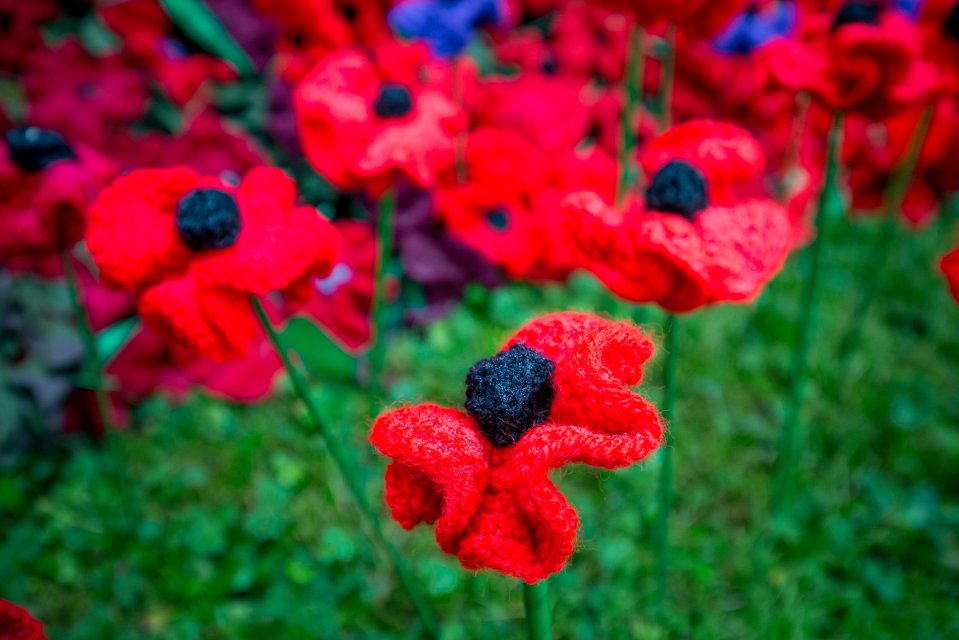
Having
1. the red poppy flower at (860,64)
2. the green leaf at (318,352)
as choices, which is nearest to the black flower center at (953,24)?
the red poppy flower at (860,64)

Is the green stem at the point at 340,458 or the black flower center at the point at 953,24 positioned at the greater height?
the black flower center at the point at 953,24

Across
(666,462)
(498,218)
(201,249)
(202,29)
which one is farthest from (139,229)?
(498,218)

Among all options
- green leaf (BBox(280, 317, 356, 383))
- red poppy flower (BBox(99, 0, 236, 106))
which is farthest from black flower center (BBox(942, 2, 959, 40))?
red poppy flower (BBox(99, 0, 236, 106))

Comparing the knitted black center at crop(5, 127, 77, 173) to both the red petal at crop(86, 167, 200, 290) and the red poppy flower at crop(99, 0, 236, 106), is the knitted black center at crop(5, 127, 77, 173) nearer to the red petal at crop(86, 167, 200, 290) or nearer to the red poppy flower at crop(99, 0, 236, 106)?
the red petal at crop(86, 167, 200, 290)

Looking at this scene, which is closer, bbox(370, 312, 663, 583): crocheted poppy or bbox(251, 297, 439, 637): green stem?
bbox(370, 312, 663, 583): crocheted poppy

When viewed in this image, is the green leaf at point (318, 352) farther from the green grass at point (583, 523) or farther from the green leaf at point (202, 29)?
the green leaf at point (202, 29)

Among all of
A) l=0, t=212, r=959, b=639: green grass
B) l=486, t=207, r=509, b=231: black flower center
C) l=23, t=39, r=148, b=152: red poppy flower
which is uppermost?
l=23, t=39, r=148, b=152: red poppy flower
